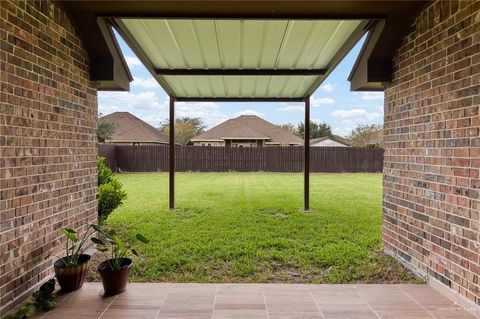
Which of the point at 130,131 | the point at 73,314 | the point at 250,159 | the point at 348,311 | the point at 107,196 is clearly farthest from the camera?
the point at 130,131

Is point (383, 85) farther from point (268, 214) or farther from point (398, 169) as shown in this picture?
point (268, 214)

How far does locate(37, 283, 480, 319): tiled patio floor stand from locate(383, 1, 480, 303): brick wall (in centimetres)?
35

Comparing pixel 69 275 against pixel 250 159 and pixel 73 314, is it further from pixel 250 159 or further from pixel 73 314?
pixel 250 159

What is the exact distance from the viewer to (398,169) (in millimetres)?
3793

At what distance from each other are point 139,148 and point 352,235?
1485 centimetres

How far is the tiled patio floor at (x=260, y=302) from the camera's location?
2621 mm

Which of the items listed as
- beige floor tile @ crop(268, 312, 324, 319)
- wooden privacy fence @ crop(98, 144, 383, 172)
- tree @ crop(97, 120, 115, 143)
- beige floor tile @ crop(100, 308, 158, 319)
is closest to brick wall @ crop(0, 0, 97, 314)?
beige floor tile @ crop(100, 308, 158, 319)

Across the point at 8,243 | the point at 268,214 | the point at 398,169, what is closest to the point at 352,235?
the point at 398,169

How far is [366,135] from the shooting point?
35.2m

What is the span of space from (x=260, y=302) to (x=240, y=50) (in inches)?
124

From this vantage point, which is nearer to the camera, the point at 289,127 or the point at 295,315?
the point at 295,315

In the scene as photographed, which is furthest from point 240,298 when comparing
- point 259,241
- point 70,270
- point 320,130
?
point 320,130

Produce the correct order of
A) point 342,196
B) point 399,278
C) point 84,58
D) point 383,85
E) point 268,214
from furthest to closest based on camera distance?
point 342,196 < point 268,214 < point 383,85 < point 84,58 < point 399,278

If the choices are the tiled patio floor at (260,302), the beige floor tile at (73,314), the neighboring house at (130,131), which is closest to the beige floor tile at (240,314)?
the tiled patio floor at (260,302)
